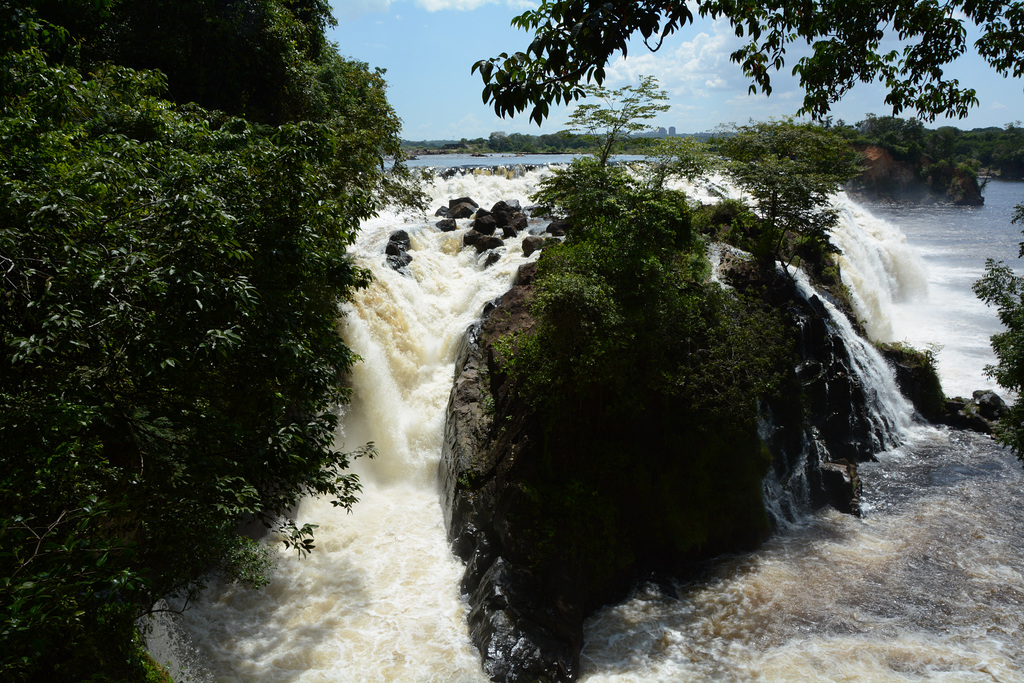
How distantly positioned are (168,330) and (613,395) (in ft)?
22.4

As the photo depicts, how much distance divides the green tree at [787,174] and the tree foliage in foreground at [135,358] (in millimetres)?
10315

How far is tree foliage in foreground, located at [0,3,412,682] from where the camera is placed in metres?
3.95

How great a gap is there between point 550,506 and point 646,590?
2.16 meters

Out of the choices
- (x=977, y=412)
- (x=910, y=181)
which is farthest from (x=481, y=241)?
(x=910, y=181)

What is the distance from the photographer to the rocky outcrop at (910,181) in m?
52.8

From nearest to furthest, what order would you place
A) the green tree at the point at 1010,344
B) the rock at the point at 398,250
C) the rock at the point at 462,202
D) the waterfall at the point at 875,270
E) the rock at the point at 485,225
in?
the green tree at the point at 1010,344 < the rock at the point at 398,250 < the rock at the point at 485,225 < the waterfall at the point at 875,270 < the rock at the point at 462,202

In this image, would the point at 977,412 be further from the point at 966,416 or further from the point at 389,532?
the point at 389,532

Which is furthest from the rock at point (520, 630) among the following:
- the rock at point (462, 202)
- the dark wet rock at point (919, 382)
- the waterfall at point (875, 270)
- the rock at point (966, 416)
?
the rock at point (462, 202)

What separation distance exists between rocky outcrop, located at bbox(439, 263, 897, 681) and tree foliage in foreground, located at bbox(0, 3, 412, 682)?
3.27m

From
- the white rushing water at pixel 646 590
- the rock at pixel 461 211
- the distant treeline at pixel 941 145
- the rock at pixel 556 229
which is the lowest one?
the white rushing water at pixel 646 590

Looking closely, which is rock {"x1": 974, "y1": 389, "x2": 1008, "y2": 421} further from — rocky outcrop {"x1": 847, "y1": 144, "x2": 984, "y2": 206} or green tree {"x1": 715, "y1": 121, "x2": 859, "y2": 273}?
rocky outcrop {"x1": 847, "y1": 144, "x2": 984, "y2": 206}

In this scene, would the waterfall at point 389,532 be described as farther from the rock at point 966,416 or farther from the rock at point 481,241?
the rock at point 966,416

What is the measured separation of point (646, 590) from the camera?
9.64 metres

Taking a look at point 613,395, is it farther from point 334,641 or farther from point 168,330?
point 168,330
